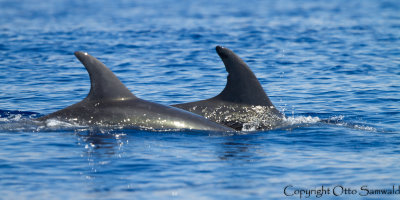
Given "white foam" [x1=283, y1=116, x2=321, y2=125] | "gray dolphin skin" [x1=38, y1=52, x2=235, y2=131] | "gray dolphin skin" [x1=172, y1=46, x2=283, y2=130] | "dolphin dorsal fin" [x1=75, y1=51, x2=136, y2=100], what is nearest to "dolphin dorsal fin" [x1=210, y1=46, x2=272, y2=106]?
"gray dolphin skin" [x1=172, y1=46, x2=283, y2=130]

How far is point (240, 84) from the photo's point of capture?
43.9 feet

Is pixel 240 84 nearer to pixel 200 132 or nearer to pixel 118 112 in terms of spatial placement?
pixel 200 132

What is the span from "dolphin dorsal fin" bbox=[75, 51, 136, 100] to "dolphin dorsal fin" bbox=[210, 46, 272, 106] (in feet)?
7.15

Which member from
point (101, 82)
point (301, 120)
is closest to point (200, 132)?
point (101, 82)

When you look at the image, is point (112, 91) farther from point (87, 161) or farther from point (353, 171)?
point (353, 171)

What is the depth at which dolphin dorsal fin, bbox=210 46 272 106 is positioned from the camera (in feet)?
43.0

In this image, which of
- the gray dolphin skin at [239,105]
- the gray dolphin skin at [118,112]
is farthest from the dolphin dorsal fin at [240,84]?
the gray dolphin skin at [118,112]

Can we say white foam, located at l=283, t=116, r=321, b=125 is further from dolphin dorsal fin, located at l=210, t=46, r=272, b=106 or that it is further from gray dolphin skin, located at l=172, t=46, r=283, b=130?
dolphin dorsal fin, located at l=210, t=46, r=272, b=106

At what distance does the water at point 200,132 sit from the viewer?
941 cm

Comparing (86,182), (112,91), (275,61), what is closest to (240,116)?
A: (112,91)

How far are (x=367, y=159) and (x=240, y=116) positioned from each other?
3392 millimetres

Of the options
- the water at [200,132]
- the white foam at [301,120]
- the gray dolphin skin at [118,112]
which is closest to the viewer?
the water at [200,132]

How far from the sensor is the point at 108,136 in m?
11.8

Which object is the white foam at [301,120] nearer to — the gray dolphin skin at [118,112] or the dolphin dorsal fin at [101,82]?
the gray dolphin skin at [118,112]
